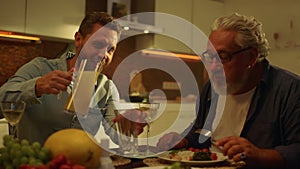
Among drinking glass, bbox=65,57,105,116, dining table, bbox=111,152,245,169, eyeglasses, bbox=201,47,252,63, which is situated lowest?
dining table, bbox=111,152,245,169

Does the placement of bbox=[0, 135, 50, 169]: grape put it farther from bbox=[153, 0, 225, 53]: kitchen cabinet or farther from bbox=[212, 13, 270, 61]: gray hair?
bbox=[153, 0, 225, 53]: kitchen cabinet

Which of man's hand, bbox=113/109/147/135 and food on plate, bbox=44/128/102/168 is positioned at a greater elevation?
food on plate, bbox=44/128/102/168

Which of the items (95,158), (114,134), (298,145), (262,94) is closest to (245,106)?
(262,94)

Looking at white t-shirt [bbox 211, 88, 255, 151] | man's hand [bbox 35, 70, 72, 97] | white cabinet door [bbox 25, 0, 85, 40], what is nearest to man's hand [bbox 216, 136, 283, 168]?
white t-shirt [bbox 211, 88, 255, 151]

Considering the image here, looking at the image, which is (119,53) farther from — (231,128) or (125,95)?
(231,128)

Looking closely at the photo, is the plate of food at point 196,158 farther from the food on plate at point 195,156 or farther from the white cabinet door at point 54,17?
the white cabinet door at point 54,17

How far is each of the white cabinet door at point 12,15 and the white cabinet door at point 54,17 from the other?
43mm

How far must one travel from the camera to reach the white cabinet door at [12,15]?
2365mm

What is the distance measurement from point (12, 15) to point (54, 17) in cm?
31

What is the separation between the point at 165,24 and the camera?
10.9ft

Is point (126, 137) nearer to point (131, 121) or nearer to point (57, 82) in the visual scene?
→ point (131, 121)

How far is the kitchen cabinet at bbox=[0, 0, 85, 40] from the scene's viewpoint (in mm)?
Result: 2396

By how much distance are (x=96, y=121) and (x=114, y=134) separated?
0.20 metres

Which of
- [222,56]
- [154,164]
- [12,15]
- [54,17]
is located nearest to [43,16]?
[54,17]
